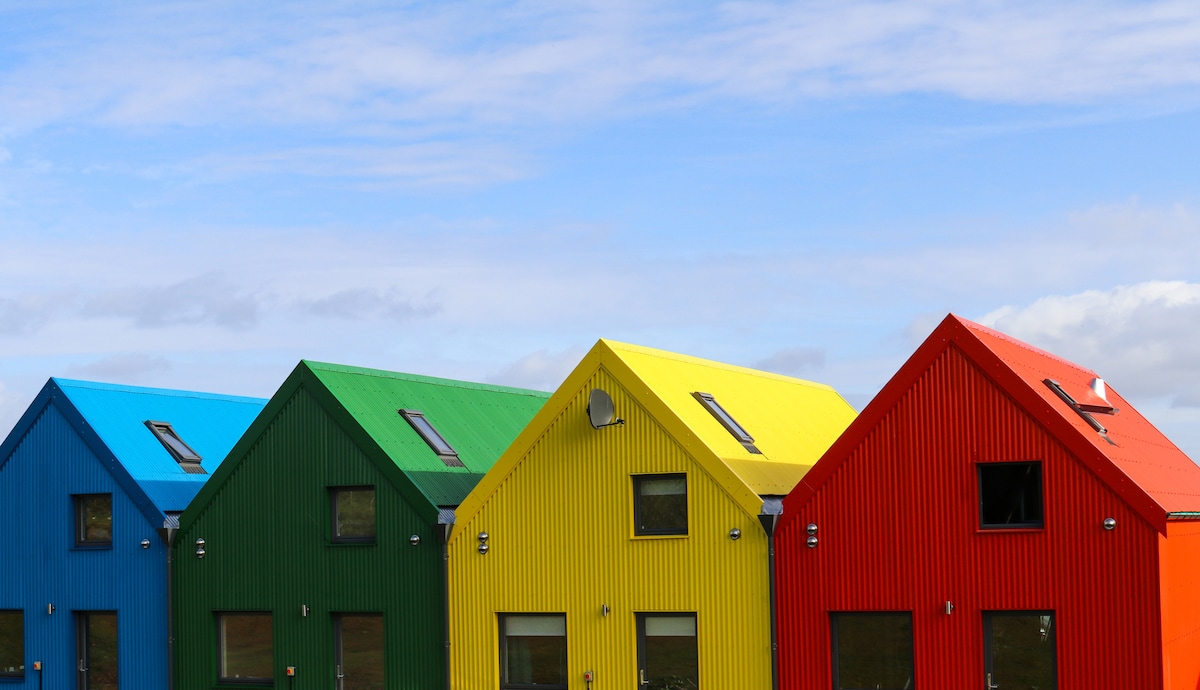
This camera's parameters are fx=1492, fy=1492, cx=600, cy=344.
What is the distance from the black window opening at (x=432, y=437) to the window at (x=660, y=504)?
19.9 ft

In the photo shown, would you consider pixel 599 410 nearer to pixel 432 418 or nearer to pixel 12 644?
pixel 432 418

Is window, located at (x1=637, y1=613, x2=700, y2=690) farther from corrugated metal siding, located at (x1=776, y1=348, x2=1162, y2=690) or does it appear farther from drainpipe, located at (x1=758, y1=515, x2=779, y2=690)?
corrugated metal siding, located at (x1=776, y1=348, x2=1162, y2=690)

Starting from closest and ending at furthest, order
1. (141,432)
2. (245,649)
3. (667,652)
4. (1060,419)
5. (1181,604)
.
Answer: (1060,419), (1181,604), (667,652), (245,649), (141,432)

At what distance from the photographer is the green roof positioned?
110 ft

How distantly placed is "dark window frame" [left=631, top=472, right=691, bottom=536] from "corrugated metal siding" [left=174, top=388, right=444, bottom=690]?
454 centimetres

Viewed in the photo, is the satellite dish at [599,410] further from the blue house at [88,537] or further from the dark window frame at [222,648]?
the blue house at [88,537]

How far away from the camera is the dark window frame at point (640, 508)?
30.2 metres

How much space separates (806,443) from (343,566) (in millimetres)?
11704

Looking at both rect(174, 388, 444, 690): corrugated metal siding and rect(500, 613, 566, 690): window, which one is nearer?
rect(500, 613, 566, 690): window

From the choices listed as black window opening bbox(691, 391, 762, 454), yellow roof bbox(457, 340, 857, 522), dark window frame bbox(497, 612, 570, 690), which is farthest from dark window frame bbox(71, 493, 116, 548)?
black window opening bbox(691, 391, 762, 454)

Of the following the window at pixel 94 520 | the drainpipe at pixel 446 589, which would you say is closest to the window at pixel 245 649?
the window at pixel 94 520

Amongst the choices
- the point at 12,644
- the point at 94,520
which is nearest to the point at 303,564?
the point at 94,520

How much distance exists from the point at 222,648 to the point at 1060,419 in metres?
19.4

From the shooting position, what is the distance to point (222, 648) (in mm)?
34469
